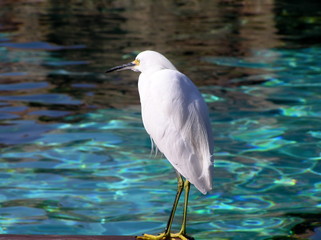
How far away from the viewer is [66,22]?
14406 mm

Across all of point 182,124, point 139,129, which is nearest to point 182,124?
point 182,124

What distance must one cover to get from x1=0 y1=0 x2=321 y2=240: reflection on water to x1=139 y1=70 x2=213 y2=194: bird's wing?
5.93 feet

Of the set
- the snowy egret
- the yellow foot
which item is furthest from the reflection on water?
the snowy egret

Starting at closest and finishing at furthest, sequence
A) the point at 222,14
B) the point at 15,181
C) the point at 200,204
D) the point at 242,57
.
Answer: the point at 200,204, the point at 15,181, the point at 242,57, the point at 222,14

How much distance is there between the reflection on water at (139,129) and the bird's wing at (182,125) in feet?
5.93

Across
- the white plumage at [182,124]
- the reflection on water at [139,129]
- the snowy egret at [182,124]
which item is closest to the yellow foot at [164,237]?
the snowy egret at [182,124]

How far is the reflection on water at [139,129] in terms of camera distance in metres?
5.54

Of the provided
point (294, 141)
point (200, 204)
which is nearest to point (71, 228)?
point (200, 204)

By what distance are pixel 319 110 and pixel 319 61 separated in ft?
9.20

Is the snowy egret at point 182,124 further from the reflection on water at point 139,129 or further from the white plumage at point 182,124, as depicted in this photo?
the reflection on water at point 139,129

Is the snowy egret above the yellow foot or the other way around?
above

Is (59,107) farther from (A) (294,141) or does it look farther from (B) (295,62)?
(B) (295,62)

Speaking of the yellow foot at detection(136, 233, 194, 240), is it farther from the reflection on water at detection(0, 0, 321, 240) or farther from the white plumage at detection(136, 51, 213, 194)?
the reflection on water at detection(0, 0, 321, 240)

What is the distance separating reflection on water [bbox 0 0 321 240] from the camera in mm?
5539
